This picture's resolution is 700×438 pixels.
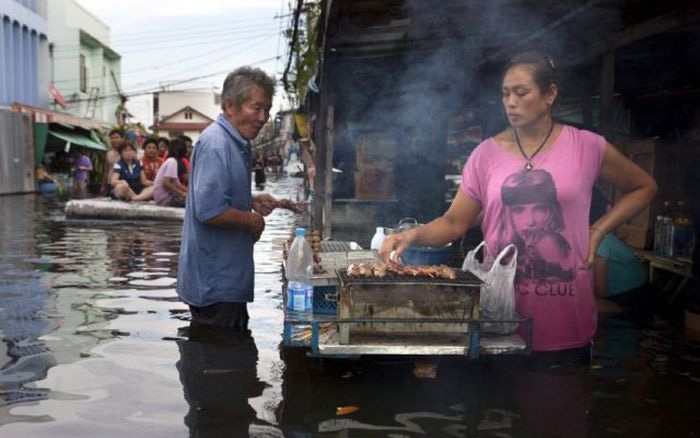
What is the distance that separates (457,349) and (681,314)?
163 inches

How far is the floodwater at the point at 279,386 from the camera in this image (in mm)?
3453

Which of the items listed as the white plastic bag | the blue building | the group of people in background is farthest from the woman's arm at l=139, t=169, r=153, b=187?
the blue building

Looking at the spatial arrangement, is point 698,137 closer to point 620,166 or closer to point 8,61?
point 620,166

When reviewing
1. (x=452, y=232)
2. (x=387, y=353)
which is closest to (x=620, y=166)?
(x=452, y=232)

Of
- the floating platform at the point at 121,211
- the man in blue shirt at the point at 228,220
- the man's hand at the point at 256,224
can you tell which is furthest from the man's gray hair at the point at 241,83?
the floating platform at the point at 121,211

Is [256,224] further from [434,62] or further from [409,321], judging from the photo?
[434,62]

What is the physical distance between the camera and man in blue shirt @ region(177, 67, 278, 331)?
12.1ft

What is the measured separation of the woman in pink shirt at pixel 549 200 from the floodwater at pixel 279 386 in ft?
1.27

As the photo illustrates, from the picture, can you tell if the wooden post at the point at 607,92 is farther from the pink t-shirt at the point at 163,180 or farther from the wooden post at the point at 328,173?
the pink t-shirt at the point at 163,180

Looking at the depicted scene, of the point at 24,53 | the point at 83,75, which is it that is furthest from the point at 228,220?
the point at 83,75

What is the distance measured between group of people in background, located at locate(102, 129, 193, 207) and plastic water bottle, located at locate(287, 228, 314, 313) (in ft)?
27.1

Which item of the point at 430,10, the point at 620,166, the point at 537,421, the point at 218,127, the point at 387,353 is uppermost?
the point at 430,10

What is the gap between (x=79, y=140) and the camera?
28.5m

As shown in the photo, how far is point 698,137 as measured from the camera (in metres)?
6.67
